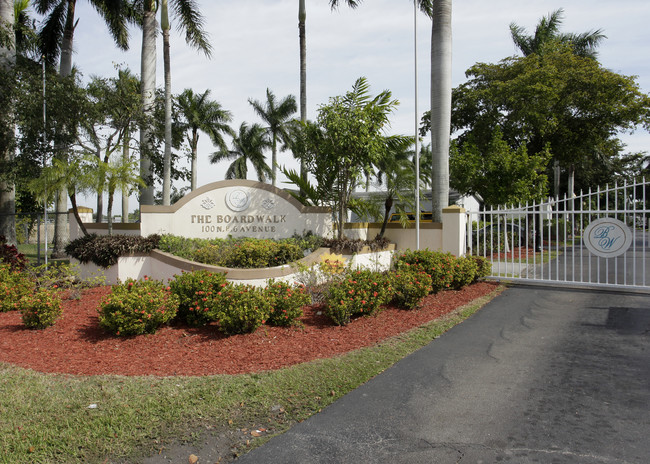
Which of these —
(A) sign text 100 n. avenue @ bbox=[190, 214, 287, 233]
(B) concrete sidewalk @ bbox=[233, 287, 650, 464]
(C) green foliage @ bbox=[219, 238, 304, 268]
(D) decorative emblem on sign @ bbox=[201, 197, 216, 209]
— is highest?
(D) decorative emblem on sign @ bbox=[201, 197, 216, 209]

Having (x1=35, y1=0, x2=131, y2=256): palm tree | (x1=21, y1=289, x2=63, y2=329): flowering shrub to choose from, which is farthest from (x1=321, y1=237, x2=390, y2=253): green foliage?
(x1=35, y1=0, x2=131, y2=256): palm tree

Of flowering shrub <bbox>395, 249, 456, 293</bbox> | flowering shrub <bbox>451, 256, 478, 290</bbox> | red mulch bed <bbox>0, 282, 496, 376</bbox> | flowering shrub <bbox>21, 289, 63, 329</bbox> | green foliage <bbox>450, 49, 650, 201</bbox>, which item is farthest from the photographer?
green foliage <bbox>450, 49, 650, 201</bbox>

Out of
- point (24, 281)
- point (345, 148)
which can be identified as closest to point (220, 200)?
point (345, 148)

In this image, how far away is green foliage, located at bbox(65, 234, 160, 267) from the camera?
34.2 feet

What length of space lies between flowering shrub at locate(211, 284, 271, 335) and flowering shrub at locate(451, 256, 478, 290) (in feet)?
16.6

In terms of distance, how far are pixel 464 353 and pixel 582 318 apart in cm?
330

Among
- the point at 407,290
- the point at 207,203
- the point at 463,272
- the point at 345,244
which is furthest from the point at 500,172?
the point at 207,203

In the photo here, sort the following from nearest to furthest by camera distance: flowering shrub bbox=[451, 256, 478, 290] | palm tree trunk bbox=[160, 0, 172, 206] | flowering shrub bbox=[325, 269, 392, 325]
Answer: flowering shrub bbox=[325, 269, 392, 325]
flowering shrub bbox=[451, 256, 478, 290]
palm tree trunk bbox=[160, 0, 172, 206]

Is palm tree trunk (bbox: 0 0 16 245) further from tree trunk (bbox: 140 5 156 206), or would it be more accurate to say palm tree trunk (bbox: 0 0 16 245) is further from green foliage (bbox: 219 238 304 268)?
green foliage (bbox: 219 238 304 268)

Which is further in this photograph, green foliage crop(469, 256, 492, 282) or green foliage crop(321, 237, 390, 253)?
green foliage crop(469, 256, 492, 282)

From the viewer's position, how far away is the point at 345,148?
1154 cm

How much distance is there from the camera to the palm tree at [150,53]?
50.1 ft

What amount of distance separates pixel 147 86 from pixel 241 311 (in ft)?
38.8

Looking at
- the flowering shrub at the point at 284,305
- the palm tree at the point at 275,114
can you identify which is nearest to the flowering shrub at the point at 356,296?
the flowering shrub at the point at 284,305
